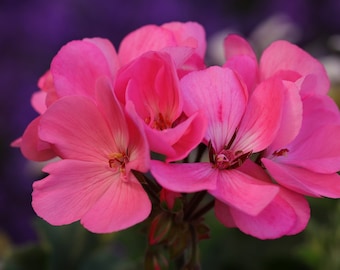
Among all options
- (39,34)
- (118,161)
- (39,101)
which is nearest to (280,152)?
(118,161)

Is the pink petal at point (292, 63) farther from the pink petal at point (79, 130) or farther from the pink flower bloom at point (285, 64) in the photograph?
the pink petal at point (79, 130)

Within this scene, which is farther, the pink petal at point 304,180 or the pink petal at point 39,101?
the pink petal at point 39,101

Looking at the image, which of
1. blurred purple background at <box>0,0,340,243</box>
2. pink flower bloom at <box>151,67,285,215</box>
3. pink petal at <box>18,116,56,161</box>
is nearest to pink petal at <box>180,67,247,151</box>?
pink flower bloom at <box>151,67,285,215</box>

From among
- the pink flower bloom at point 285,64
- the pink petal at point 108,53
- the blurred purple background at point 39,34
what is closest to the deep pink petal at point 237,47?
the pink flower bloom at point 285,64

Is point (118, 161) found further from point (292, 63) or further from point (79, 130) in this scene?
point (292, 63)

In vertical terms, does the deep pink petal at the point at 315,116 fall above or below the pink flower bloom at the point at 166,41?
below

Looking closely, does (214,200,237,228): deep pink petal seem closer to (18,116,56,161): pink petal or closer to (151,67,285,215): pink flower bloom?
(151,67,285,215): pink flower bloom

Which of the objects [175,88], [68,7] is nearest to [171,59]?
[175,88]
